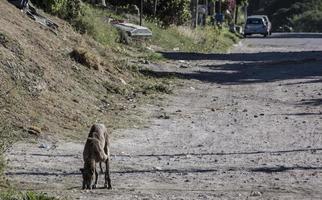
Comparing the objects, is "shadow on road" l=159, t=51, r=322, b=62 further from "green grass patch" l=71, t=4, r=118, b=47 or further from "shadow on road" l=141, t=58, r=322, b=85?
"green grass patch" l=71, t=4, r=118, b=47

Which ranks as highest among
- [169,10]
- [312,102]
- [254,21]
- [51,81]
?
[51,81]

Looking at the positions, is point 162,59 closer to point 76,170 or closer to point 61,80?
point 61,80

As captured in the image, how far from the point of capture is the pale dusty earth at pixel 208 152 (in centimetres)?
979

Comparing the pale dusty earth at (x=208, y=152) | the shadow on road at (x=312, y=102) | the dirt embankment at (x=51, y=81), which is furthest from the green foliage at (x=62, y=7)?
the shadow on road at (x=312, y=102)

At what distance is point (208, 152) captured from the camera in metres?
12.8

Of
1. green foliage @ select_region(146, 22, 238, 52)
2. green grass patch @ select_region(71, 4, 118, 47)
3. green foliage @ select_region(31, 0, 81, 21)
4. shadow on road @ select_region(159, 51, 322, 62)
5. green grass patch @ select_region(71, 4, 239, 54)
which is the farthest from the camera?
green foliage @ select_region(146, 22, 238, 52)

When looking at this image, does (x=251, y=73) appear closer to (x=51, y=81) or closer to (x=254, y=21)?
(x=51, y=81)

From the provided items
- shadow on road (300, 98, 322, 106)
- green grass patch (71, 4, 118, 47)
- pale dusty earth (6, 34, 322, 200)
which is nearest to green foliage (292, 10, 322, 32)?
green grass patch (71, 4, 118, 47)

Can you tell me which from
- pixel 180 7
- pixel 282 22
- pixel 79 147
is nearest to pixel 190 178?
pixel 79 147

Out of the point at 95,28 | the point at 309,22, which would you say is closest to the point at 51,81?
the point at 95,28

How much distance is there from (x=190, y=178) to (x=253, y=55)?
25.9 meters

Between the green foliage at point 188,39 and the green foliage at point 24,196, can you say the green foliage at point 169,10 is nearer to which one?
the green foliage at point 188,39

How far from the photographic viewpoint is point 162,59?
92.8 feet

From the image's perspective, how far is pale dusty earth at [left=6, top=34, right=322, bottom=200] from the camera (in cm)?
979
